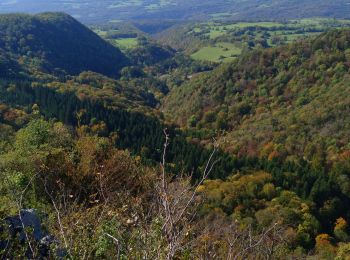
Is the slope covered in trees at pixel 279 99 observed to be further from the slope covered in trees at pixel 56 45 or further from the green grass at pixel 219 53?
the green grass at pixel 219 53

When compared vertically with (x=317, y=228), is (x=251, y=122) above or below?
below

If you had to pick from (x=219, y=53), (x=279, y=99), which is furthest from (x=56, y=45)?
(x=279, y=99)

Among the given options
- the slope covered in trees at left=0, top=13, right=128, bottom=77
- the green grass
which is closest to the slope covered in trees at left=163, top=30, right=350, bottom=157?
the slope covered in trees at left=0, top=13, right=128, bottom=77

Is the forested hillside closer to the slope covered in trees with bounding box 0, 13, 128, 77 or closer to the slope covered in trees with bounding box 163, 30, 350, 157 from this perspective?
the slope covered in trees with bounding box 163, 30, 350, 157

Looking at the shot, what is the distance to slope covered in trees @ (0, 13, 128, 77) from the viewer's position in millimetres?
154375

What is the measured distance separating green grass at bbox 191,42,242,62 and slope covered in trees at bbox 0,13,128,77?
108 ft

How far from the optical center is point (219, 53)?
181m

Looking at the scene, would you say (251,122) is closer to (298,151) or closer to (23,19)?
(298,151)

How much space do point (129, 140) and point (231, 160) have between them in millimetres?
17134

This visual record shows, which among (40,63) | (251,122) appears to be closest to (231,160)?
(251,122)

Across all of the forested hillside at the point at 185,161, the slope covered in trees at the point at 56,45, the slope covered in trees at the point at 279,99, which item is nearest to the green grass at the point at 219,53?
the forested hillside at the point at 185,161

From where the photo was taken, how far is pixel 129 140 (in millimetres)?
64812

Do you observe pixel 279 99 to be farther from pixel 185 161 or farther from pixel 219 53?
pixel 219 53

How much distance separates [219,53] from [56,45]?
215ft
